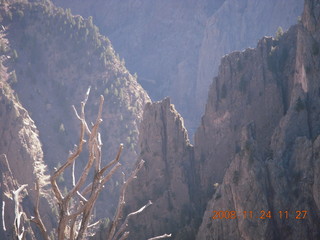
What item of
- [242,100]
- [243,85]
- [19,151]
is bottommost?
→ [242,100]

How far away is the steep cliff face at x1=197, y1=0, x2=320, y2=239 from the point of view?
40.8m

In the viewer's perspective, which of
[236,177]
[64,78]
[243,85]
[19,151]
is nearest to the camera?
[236,177]

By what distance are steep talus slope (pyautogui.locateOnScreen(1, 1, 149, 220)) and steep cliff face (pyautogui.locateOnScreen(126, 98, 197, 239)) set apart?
152 feet

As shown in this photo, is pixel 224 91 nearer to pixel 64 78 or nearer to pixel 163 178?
pixel 163 178

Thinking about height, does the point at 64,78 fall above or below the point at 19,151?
above

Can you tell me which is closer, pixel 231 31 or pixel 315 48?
pixel 315 48

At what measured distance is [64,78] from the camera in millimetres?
144875

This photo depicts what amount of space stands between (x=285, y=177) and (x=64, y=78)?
372 ft

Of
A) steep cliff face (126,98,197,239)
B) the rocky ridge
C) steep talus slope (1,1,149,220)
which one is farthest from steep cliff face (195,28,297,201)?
steep talus slope (1,1,149,220)

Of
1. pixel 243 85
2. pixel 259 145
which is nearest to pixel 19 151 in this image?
pixel 243 85

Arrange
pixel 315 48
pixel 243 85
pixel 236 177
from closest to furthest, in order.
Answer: pixel 236 177
pixel 315 48
pixel 243 85

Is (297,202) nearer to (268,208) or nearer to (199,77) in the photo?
(268,208)

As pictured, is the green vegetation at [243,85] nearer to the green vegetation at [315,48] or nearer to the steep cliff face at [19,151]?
the green vegetation at [315,48]
